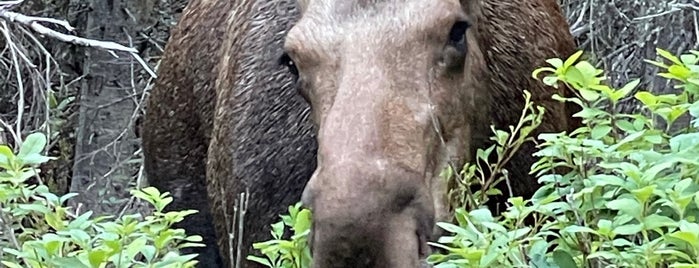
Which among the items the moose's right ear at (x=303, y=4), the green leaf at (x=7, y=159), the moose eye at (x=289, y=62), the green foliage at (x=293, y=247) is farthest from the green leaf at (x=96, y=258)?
the moose's right ear at (x=303, y=4)

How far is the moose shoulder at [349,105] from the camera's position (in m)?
4.68

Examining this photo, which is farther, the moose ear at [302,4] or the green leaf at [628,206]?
the moose ear at [302,4]

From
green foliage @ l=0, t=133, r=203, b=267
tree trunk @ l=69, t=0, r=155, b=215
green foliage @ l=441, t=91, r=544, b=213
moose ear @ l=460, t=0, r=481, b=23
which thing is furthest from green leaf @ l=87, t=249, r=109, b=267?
tree trunk @ l=69, t=0, r=155, b=215

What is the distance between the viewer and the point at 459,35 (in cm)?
552

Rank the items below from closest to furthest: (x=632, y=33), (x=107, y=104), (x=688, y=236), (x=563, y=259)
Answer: (x=688, y=236), (x=563, y=259), (x=632, y=33), (x=107, y=104)

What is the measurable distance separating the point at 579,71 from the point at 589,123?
148mm

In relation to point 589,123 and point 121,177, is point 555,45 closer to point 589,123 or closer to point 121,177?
point 589,123

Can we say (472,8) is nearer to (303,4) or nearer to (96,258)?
(303,4)

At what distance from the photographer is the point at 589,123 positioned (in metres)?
4.46

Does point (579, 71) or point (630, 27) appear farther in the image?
point (630, 27)

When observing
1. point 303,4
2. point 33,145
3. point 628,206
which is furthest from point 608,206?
point 303,4

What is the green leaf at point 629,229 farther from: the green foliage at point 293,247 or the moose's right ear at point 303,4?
the moose's right ear at point 303,4

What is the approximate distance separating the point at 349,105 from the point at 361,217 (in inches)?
17.2

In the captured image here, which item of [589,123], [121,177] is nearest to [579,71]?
[589,123]
